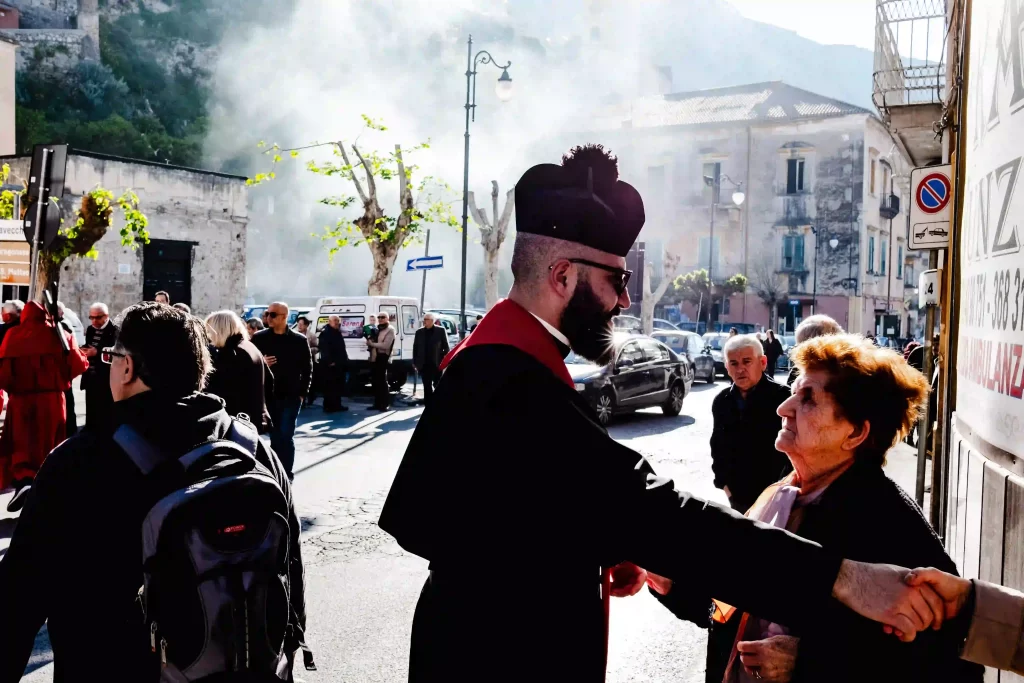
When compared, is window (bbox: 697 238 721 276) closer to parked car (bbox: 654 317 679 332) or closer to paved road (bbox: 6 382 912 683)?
parked car (bbox: 654 317 679 332)

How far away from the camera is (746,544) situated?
1.73 meters

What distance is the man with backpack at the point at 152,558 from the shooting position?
2.28 meters

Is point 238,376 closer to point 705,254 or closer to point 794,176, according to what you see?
point 705,254

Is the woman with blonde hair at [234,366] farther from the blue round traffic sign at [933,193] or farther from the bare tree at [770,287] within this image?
the bare tree at [770,287]

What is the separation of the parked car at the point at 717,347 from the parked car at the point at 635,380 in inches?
411

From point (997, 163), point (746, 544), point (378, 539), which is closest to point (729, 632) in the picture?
point (746, 544)

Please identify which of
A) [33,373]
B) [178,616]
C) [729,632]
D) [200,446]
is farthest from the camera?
[33,373]

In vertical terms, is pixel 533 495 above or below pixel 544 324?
below

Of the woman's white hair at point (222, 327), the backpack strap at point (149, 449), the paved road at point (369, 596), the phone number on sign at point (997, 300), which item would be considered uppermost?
the phone number on sign at point (997, 300)

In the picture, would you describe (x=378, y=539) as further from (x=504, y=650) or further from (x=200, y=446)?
(x=504, y=650)

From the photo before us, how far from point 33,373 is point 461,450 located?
7.75m

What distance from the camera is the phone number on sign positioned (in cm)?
334

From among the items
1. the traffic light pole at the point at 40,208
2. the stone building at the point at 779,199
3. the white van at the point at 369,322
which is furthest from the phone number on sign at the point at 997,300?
the stone building at the point at 779,199

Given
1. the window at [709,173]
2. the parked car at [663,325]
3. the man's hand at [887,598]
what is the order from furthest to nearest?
the window at [709,173] < the parked car at [663,325] < the man's hand at [887,598]
